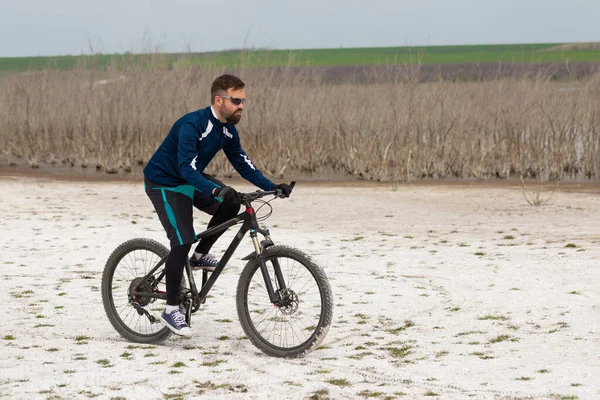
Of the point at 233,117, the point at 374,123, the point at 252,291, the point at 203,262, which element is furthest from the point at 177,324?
the point at 374,123

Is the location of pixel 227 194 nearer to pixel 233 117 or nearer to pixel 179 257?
pixel 233 117

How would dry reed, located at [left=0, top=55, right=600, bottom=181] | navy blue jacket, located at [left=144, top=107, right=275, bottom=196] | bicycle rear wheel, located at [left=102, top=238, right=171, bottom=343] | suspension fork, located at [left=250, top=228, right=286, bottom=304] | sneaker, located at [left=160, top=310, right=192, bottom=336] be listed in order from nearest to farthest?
navy blue jacket, located at [left=144, top=107, right=275, bottom=196]
suspension fork, located at [left=250, top=228, right=286, bottom=304]
sneaker, located at [left=160, top=310, right=192, bottom=336]
bicycle rear wheel, located at [left=102, top=238, right=171, bottom=343]
dry reed, located at [left=0, top=55, right=600, bottom=181]

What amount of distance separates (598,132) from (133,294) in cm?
1547

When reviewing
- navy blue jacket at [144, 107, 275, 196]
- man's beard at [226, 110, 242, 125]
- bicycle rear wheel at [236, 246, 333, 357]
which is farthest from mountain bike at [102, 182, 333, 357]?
man's beard at [226, 110, 242, 125]

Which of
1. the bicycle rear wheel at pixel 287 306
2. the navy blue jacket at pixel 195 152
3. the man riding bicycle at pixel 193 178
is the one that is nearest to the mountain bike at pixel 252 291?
the bicycle rear wheel at pixel 287 306

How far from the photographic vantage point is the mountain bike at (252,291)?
581cm

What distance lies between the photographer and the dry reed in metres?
20.2

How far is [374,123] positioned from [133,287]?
14297 mm

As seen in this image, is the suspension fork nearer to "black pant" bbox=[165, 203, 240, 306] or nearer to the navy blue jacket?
"black pant" bbox=[165, 203, 240, 306]

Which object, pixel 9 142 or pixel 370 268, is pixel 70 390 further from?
pixel 9 142

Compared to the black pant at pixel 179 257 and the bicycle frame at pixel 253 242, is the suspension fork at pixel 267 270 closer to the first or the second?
the bicycle frame at pixel 253 242

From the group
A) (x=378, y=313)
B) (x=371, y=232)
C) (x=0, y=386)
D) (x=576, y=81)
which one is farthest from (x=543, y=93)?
(x=0, y=386)

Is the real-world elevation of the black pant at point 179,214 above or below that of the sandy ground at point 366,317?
above

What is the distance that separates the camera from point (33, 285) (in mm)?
8648
